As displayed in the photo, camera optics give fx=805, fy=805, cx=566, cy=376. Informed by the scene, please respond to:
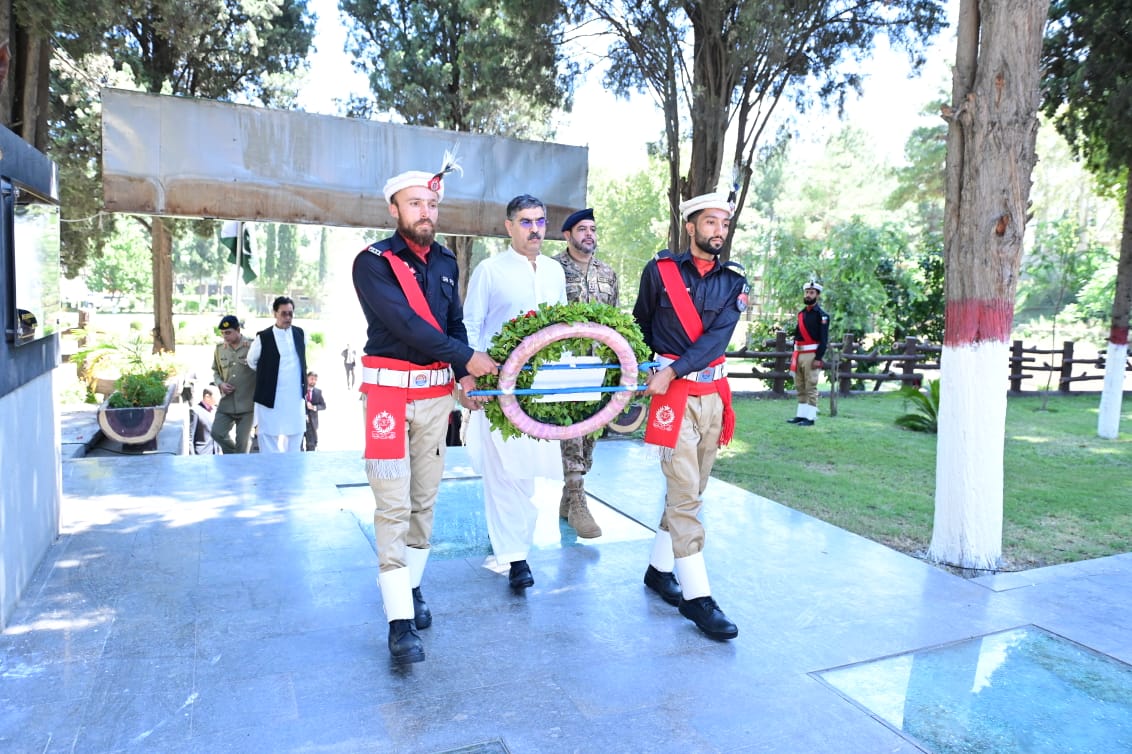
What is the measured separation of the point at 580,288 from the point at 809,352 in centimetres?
708

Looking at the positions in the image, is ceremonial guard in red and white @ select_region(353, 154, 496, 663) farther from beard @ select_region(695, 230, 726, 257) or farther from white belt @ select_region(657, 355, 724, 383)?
beard @ select_region(695, 230, 726, 257)

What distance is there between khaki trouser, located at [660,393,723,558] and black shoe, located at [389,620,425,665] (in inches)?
52.3

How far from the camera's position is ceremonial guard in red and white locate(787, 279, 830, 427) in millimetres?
11438

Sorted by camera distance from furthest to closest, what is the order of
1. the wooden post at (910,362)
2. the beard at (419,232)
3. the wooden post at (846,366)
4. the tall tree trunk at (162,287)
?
the tall tree trunk at (162,287) < the wooden post at (910,362) < the wooden post at (846,366) < the beard at (419,232)

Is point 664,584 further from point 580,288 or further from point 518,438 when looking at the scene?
point 580,288

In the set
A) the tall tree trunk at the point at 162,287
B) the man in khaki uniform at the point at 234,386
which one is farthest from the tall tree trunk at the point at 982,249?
the tall tree trunk at the point at 162,287

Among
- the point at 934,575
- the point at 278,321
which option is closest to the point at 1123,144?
the point at 934,575

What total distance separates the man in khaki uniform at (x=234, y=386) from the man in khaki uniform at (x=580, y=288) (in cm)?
420

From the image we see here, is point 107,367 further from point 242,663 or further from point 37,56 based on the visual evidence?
point 242,663

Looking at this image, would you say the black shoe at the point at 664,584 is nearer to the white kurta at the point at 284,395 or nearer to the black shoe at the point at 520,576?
the black shoe at the point at 520,576

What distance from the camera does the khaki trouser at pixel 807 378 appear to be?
11508 millimetres

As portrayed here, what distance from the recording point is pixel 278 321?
7.80m

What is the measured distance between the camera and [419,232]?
3.70 meters

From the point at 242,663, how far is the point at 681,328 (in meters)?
2.55
